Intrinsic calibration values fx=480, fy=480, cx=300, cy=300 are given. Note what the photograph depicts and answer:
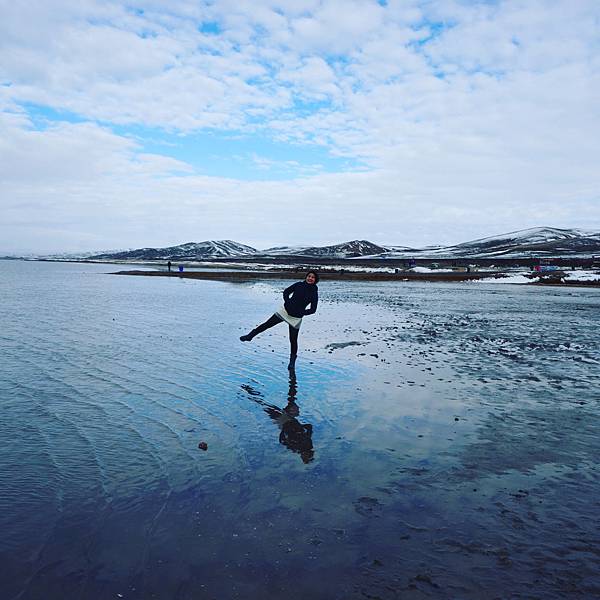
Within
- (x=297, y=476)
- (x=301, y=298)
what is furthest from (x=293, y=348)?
(x=297, y=476)

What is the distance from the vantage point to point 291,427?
954cm

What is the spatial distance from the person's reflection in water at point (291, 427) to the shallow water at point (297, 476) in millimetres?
51

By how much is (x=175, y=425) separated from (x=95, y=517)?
11.4 feet

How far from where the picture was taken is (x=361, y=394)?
12.0 m

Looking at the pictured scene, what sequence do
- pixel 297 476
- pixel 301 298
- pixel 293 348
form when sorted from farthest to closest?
pixel 301 298
pixel 293 348
pixel 297 476

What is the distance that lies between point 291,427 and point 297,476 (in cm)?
216

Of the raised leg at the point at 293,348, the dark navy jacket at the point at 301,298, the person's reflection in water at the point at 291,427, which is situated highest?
the dark navy jacket at the point at 301,298

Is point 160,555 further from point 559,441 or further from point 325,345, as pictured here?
point 325,345

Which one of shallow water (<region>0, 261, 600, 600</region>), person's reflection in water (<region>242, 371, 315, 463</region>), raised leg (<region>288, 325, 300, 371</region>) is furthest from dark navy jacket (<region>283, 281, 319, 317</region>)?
person's reflection in water (<region>242, 371, 315, 463</region>)

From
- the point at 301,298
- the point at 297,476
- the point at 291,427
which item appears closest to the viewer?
the point at 297,476

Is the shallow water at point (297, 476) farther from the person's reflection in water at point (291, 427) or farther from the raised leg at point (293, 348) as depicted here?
the raised leg at point (293, 348)

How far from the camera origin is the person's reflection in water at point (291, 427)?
27.8 feet

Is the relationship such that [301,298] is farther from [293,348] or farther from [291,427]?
[291,427]

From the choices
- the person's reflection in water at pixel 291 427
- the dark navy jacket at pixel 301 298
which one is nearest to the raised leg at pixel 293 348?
the dark navy jacket at pixel 301 298
